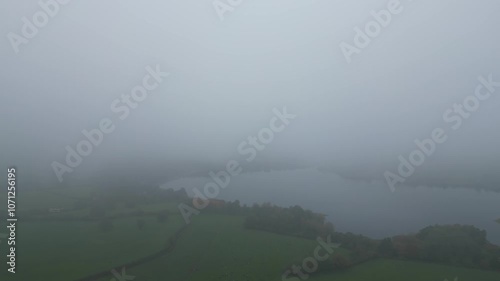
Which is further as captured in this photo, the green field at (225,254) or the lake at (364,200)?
the lake at (364,200)

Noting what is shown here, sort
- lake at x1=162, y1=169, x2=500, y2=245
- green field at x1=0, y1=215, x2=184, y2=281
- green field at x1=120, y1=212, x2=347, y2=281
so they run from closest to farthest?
green field at x1=0, y1=215, x2=184, y2=281 → green field at x1=120, y1=212, x2=347, y2=281 → lake at x1=162, y1=169, x2=500, y2=245

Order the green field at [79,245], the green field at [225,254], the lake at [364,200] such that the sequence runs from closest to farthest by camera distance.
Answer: the green field at [79,245] < the green field at [225,254] < the lake at [364,200]

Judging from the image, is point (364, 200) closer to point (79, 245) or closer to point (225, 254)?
point (225, 254)

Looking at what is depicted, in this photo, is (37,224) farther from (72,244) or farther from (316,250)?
(316,250)

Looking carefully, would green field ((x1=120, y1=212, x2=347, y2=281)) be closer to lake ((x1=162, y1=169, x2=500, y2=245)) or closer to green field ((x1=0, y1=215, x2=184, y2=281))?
green field ((x1=0, y1=215, x2=184, y2=281))

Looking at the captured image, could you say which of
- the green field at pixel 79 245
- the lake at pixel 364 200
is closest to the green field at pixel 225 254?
the green field at pixel 79 245

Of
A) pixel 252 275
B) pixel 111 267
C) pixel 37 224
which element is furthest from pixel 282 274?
pixel 37 224

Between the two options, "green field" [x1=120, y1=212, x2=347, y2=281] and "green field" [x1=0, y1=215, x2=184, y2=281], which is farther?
"green field" [x1=120, y1=212, x2=347, y2=281]

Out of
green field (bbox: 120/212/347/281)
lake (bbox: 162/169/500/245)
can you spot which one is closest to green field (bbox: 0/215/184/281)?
green field (bbox: 120/212/347/281)

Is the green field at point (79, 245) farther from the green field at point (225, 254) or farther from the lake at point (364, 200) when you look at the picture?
the lake at point (364, 200)


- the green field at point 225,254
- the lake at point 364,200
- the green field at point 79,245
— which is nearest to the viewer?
the green field at point 79,245

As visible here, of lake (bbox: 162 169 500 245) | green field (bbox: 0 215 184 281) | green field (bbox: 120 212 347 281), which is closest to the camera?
green field (bbox: 0 215 184 281)
